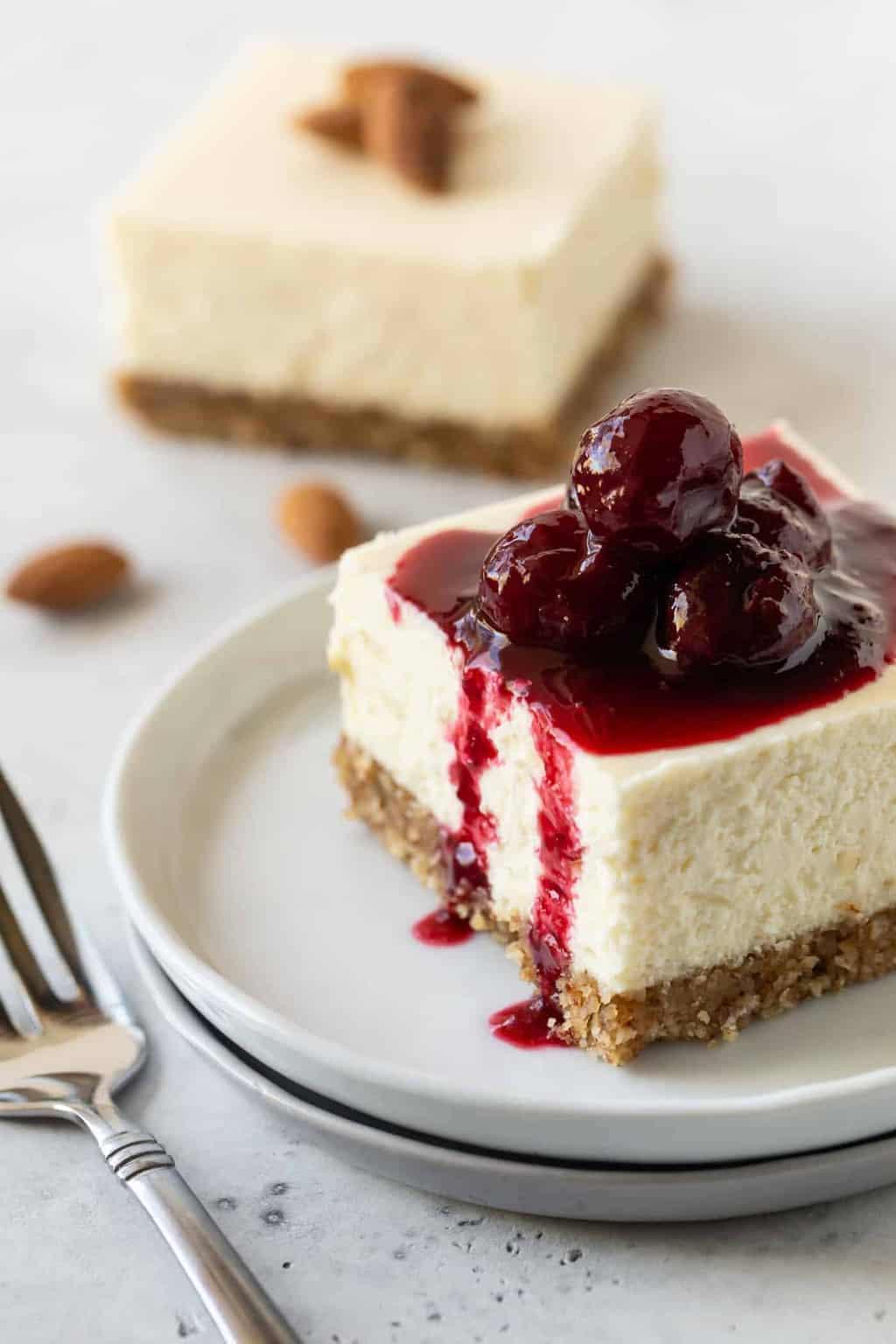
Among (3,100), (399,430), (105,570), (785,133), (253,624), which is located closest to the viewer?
(253,624)

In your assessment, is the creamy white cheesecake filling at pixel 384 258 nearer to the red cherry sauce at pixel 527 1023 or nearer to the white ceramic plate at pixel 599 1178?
the red cherry sauce at pixel 527 1023

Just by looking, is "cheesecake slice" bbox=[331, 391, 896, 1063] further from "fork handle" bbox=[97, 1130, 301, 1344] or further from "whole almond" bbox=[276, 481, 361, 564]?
"whole almond" bbox=[276, 481, 361, 564]

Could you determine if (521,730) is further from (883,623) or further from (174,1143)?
(174,1143)

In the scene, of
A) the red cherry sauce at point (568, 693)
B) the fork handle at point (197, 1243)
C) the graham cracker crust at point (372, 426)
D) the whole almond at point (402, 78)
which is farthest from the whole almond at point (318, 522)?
the fork handle at point (197, 1243)

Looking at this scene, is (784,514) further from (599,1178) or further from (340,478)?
(340,478)

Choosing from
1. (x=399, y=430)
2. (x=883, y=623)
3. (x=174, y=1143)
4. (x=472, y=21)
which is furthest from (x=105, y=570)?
(x=472, y=21)

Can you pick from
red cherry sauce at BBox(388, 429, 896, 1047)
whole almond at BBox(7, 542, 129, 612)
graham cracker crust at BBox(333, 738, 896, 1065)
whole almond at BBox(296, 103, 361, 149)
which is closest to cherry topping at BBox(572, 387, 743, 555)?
red cherry sauce at BBox(388, 429, 896, 1047)
